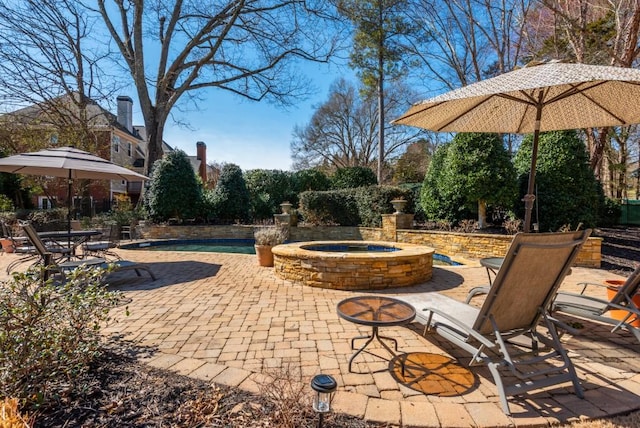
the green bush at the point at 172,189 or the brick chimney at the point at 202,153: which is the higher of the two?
the brick chimney at the point at 202,153

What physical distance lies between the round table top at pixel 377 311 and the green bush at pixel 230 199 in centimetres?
1166

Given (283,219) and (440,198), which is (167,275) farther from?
(440,198)

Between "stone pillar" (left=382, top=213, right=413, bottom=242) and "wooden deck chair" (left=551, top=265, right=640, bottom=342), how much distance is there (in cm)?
697

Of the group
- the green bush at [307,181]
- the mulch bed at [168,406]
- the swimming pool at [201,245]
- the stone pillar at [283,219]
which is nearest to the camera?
the mulch bed at [168,406]

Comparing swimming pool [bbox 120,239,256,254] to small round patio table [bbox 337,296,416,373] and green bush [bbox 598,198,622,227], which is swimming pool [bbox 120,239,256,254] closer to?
small round patio table [bbox 337,296,416,373]

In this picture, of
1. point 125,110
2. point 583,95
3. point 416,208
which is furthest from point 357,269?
point 125,110

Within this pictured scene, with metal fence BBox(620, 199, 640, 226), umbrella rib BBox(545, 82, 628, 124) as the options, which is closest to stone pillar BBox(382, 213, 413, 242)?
umbrella rib BBox(545, 82, 628, 124)

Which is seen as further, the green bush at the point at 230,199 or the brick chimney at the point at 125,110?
the brick chimney at the point at 125,110

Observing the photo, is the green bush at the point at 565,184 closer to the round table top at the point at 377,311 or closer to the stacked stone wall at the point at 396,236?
the stacked stone wall at the point at 396,236

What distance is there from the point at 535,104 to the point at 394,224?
23.3 ft

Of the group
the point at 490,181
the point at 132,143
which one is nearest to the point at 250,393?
the point at 490,181

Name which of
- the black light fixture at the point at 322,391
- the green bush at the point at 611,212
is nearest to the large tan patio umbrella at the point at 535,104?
the black light fixture at the point at 322,391

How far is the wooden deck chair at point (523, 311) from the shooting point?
7.34 ft

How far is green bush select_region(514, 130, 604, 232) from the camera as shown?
8.24 m
